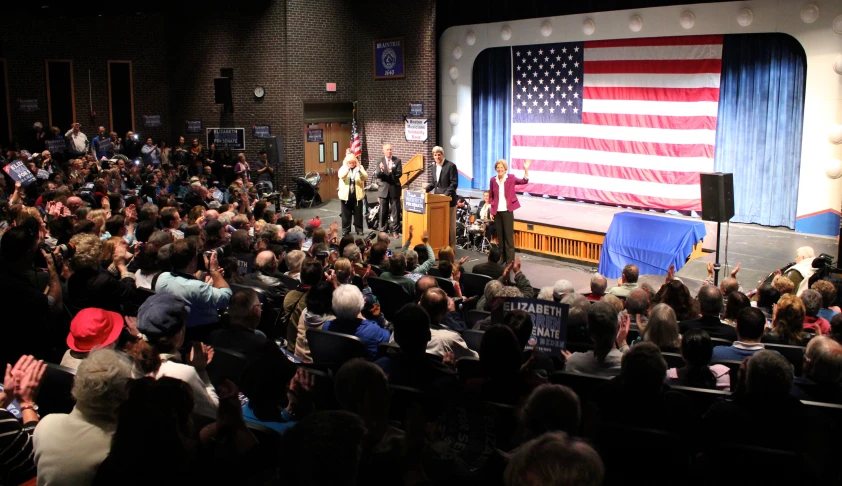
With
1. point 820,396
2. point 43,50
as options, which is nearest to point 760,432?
point 820,396

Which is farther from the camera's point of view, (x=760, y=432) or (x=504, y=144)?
(x=504, y=144)

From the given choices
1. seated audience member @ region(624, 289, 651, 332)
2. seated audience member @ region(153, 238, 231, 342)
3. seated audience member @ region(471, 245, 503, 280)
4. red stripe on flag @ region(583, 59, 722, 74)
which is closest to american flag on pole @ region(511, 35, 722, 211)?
red stripe on flag @ region(583, 59, 722, 74)

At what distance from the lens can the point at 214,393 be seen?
369 centimetres

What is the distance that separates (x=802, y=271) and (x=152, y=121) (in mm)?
15040

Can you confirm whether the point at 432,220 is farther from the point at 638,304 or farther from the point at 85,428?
the point at 85,428

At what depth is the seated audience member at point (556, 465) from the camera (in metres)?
1.74

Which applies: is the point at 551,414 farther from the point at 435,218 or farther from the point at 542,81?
the point at 542,81

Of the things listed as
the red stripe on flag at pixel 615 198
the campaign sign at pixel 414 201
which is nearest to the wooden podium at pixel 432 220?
the campaign sign at pixel 414 201

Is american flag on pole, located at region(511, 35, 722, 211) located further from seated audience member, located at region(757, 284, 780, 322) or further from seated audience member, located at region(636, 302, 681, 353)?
seated audience member, located at region(636, 302, 681, 353)

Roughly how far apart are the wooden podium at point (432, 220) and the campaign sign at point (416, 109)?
20.0 ft

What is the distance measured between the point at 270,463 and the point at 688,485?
1.56 m

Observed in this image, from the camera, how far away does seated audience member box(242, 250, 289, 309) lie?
229 inches

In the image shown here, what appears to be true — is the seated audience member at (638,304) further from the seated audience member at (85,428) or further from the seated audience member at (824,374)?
the seated audience member at (85,428)

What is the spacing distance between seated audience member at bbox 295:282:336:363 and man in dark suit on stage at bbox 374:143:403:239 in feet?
25.5
